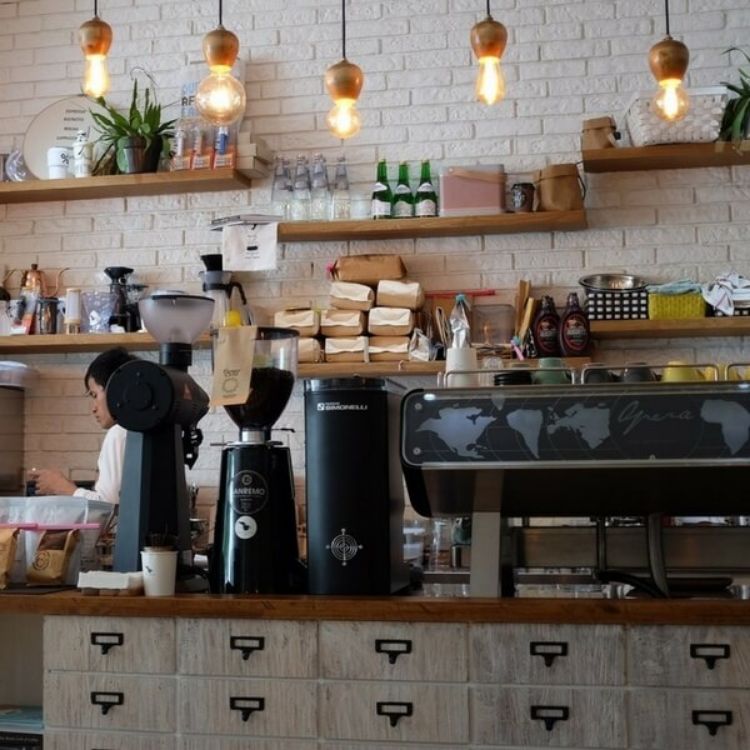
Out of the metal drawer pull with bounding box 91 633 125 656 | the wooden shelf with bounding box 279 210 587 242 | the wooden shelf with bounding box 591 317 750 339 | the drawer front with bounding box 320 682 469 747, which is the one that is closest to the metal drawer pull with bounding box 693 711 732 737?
the drawer front with bounding box 320 682 469 747

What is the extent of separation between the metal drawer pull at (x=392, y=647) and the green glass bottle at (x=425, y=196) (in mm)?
3096

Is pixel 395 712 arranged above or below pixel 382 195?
below

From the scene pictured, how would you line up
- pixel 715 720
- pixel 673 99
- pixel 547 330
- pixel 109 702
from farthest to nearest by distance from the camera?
pixel 547 330, pixel 673 99, pixel 109 702, pixel 715 720

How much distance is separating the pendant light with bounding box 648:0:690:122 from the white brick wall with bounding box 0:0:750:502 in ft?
4.12

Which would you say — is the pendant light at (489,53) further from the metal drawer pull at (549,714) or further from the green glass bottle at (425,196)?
the metal drawer pull at (549,714)

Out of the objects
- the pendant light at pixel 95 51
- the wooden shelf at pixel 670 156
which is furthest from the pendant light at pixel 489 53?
the wooden shelf at pixel 670 156

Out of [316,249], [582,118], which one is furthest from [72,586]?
[582,118]

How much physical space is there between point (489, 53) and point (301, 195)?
1.70 metres

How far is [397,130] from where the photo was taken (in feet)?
17.7

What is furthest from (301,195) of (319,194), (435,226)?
(435,226)

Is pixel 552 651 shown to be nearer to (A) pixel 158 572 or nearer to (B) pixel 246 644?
(B) pixel 246 644

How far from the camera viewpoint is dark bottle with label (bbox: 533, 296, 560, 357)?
4957mm

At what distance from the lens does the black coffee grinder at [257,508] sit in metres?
2.51

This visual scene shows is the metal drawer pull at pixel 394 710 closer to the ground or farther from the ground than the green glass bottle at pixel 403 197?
closer to the ground
